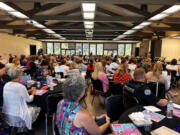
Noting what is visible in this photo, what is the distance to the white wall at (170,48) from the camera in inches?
504

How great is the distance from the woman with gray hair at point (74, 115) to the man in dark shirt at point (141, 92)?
1055 millimetres

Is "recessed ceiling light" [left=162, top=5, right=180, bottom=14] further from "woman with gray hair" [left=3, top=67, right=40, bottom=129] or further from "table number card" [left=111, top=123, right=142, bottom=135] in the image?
"woman with gray hair" [left=3, top=67, right=40, bottom=129]

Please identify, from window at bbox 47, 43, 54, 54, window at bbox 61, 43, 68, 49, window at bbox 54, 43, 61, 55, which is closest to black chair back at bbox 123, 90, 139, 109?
window at bbox 61, 43, 68, 49

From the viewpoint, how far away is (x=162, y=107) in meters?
2.07

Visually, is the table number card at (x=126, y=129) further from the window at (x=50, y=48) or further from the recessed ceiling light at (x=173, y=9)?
the window at (x=50, y=48)

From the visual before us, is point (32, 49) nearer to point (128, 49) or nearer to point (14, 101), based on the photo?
point (128, 49)

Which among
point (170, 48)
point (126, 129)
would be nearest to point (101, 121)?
point (126, 129)

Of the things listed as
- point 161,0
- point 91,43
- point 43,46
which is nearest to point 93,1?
point 161,0

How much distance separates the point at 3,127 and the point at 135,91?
2.04 meters

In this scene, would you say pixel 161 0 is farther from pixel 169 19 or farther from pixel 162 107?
pixel 169 19

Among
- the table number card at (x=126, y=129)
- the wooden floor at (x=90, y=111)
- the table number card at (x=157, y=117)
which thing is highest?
the table number card at (x=157, y=117)

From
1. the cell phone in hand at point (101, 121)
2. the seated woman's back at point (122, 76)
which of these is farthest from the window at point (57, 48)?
the cell phone in hand at point (101, 121)

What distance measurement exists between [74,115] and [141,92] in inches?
49.7

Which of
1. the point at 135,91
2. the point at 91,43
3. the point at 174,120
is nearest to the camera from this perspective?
the point at 174,120
